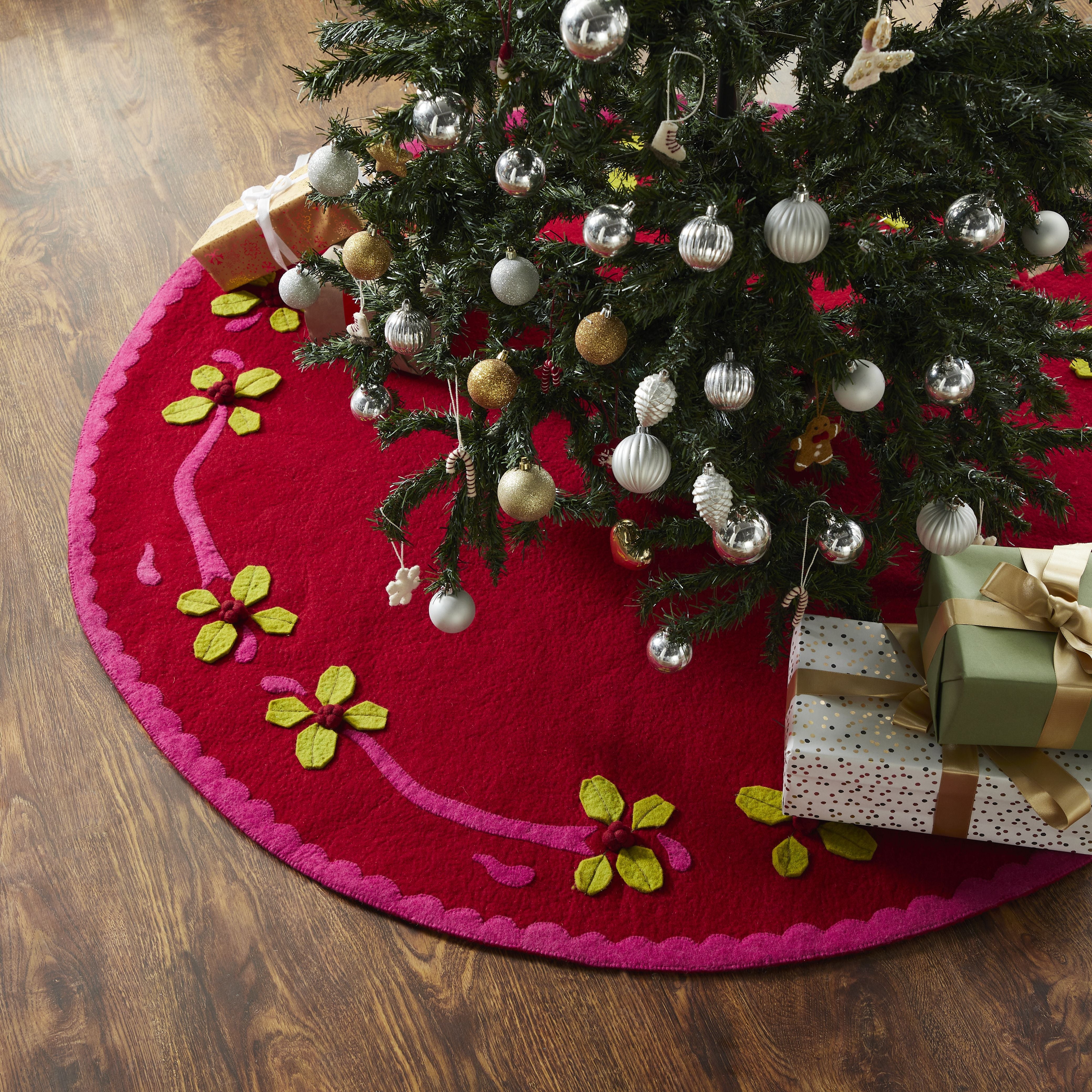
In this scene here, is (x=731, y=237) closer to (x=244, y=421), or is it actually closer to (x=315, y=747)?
(x=315, y=747)

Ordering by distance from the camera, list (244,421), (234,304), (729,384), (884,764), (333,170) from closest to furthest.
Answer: (729,384), (333,170), (884,764), (244,421), (234,304)

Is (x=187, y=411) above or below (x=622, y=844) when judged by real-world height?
above

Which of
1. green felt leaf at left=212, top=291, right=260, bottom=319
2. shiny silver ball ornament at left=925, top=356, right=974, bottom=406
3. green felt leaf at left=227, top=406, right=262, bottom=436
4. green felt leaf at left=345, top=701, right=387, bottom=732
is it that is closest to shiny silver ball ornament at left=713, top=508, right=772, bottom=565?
shiny silver ball ornament at left=925, top=356, right=974, bottom=406

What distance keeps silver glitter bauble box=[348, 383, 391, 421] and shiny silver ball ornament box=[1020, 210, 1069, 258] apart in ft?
2.55

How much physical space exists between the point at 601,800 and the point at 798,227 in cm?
85

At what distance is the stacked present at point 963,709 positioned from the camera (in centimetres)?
118

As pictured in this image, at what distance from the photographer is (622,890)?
135 cm

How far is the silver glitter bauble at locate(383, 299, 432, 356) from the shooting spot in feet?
3.79

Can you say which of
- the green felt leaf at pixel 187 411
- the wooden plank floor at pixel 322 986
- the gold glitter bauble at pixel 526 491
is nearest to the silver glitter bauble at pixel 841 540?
the gold glitter bauble at pixel 526 491

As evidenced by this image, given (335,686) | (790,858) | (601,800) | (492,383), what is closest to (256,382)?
(335,686)

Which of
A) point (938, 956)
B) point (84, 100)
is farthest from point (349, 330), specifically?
point (84, 100)

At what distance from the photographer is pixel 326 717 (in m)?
1.50

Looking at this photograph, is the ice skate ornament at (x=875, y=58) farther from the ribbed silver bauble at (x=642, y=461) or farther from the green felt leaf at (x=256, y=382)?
the green felt leaf at (x=256, y=382)

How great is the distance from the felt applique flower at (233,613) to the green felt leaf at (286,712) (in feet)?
0.41
